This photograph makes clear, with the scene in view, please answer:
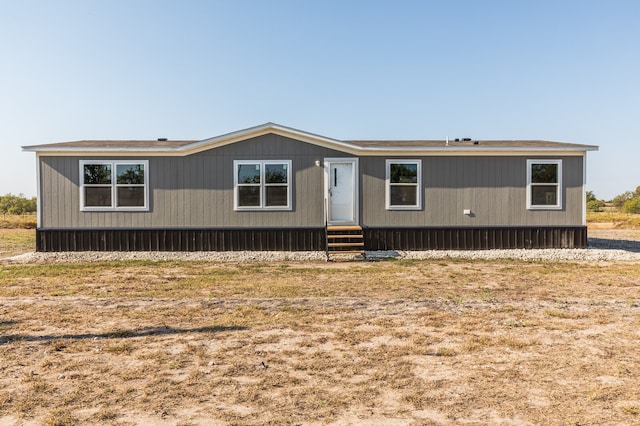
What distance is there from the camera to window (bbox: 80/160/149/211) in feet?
40.3

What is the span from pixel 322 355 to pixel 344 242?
813cm

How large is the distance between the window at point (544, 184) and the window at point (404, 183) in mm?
3348

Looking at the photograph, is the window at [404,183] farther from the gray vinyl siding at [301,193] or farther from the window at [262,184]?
the window at [262,184]

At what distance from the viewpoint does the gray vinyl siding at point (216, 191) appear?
12398 mm

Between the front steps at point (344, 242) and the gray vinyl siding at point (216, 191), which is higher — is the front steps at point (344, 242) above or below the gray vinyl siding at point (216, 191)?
below

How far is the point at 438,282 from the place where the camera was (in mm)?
8125

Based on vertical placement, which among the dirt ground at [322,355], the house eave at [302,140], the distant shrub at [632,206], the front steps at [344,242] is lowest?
the dirt ground at [322,355]

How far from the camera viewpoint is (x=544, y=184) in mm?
12750

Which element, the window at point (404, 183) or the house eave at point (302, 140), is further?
the window at point (404, 183)

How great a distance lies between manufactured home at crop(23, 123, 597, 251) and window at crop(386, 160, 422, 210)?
0.10 feet

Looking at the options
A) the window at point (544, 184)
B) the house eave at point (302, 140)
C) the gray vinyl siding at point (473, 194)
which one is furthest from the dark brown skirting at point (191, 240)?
the window at point (544, 184)

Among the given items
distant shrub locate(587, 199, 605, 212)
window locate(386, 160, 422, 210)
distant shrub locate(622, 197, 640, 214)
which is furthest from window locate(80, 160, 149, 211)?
distant shrub locate(587, 199, 605, 212)

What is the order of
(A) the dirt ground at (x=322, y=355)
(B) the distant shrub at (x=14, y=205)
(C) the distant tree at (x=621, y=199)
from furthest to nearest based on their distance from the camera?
(C) the distant tree at (x=621, y=199)
(B) the distant shrub at (x=14, y=205)
(A) the dirt ground at (x=322, y=355)

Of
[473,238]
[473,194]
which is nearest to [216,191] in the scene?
[473,194]
